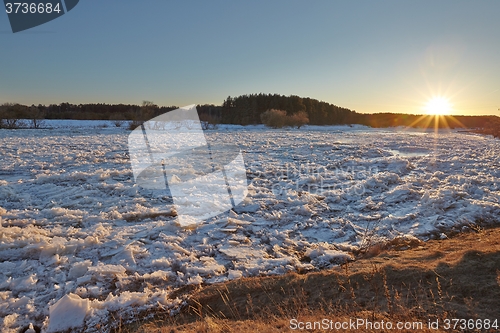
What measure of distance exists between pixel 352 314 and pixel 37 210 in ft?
22.1

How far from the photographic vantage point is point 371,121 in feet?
293

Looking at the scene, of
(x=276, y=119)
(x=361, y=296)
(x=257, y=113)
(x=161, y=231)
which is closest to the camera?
(x=361, y=296)

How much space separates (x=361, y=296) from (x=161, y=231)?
12.6 feet

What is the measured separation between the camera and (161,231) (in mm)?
5309

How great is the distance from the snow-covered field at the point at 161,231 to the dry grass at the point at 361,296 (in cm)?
50

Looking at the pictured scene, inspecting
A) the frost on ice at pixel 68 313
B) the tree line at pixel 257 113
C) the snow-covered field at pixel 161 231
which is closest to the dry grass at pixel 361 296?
the snow-covered field at pixel 161 231

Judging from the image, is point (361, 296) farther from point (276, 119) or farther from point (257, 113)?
point (257, 113)

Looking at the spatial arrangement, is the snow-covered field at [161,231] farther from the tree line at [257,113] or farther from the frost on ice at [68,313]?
the tree line at [257,113]

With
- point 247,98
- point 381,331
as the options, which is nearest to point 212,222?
point 381,331

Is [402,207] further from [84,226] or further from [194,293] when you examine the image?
[84,226]

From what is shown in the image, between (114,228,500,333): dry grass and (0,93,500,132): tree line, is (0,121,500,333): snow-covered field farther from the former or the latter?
(0,93,500,132): tree line

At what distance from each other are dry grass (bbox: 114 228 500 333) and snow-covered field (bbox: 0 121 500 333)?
50 cm

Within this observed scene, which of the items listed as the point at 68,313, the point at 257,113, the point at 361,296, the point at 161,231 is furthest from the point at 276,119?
the point at 68,313

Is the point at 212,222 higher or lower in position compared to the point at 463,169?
lower
